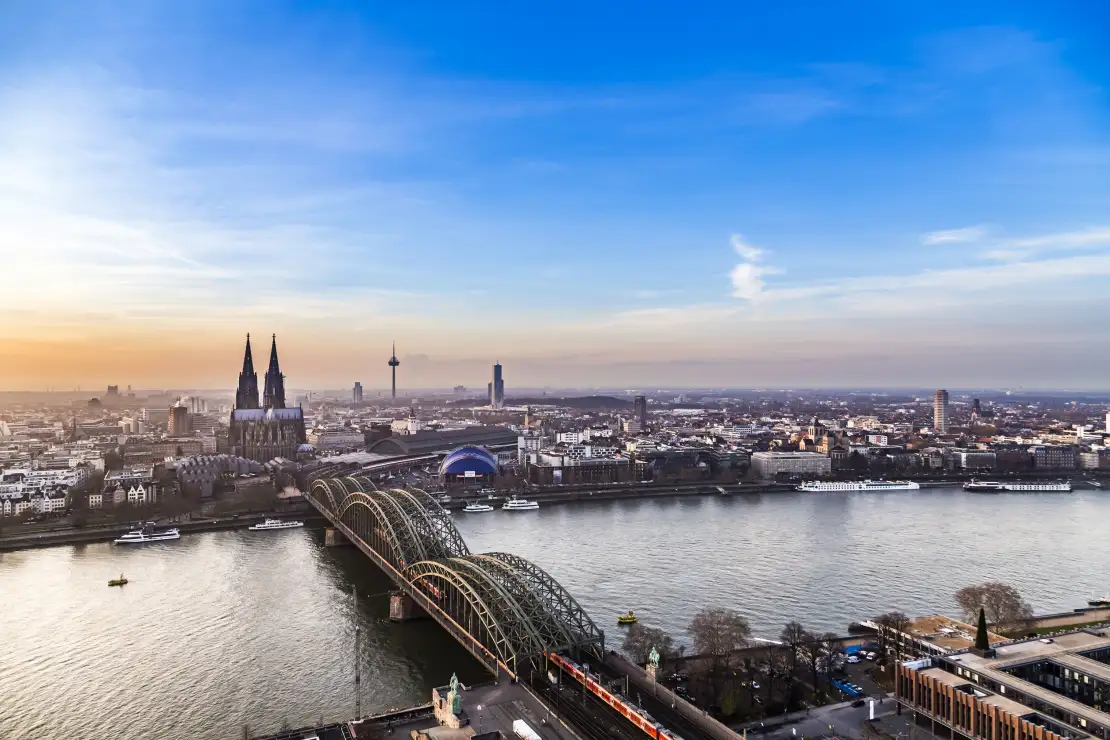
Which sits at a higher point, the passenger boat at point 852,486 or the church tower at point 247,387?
the church tower at point 247,387

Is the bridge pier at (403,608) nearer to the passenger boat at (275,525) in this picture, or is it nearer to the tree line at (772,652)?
the tree line at (772,652)

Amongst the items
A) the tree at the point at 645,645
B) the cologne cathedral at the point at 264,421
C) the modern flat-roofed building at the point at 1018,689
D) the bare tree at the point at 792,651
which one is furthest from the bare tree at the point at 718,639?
the cologne cathedral at the point at 264,421

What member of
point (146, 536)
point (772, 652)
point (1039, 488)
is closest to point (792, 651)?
point (772, 652)

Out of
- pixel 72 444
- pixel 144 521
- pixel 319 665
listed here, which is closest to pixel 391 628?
pixel 319 665

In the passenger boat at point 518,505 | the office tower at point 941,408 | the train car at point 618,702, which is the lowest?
the passenger boat at point 518,505

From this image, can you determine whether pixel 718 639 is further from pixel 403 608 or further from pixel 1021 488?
pixel 1021 488

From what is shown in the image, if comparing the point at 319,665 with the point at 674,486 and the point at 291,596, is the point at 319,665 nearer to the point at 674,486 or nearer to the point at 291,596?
the point at 291,596
